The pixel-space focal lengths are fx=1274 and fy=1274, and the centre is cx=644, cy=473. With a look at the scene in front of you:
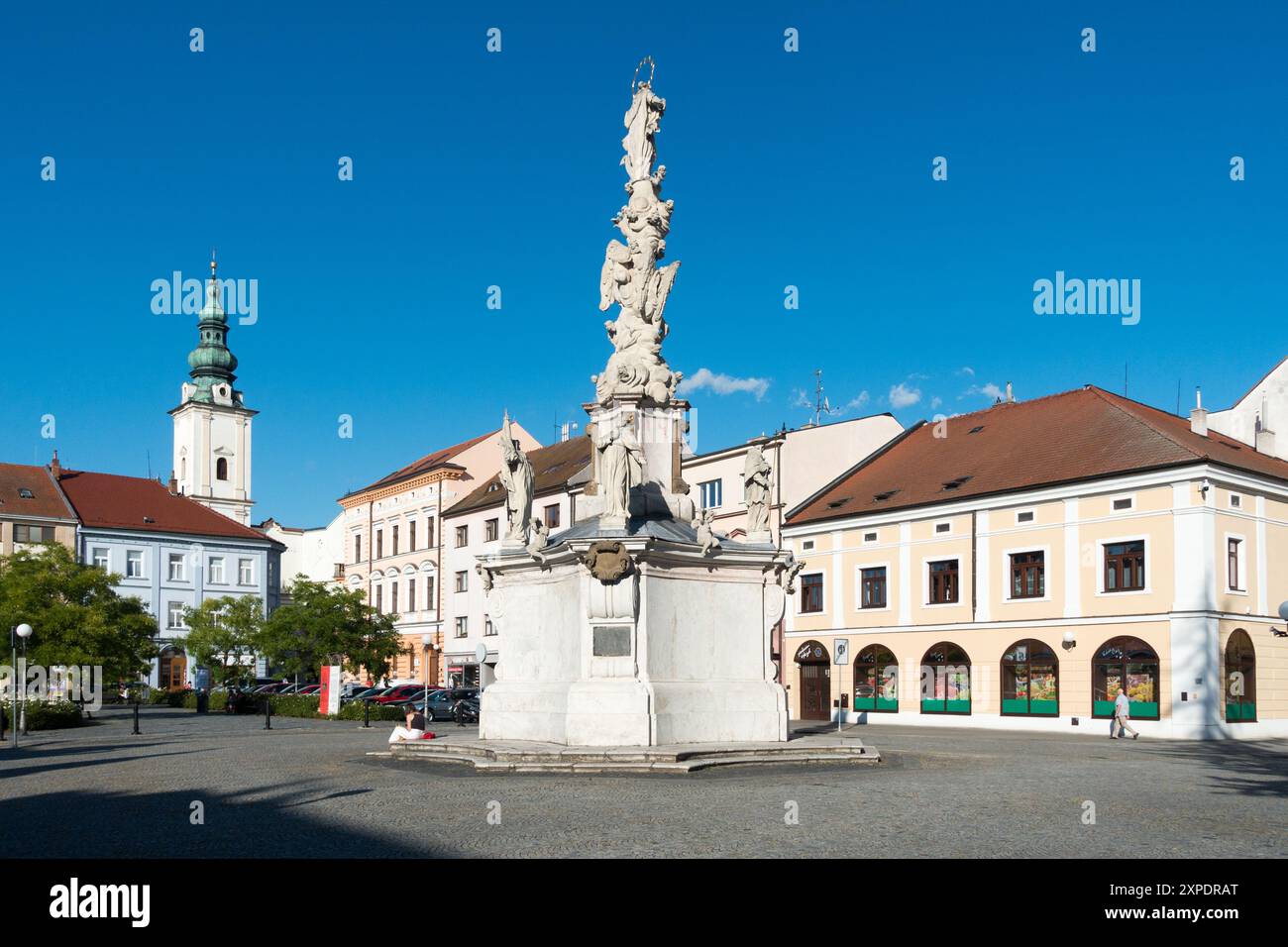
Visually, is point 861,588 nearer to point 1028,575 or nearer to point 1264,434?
point 1028,575

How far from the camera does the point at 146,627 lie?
153 feet

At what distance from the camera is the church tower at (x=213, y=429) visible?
109 m

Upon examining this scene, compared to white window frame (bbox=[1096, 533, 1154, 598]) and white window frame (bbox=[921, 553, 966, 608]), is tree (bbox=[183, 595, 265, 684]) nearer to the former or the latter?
white window frame (bbox=[921, 553, 966, 608])

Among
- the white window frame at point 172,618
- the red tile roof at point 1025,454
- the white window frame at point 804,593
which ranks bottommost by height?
the white window frame at point 172,618

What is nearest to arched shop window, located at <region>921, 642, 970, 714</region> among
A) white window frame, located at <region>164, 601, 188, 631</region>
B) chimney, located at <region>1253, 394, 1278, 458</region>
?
chimney, located at <region>1253, 394, 1278, 458</region>

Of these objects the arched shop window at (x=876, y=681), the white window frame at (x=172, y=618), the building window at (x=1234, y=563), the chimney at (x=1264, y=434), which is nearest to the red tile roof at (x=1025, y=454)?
the chimney at (x=1264, y=434)

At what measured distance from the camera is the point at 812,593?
48594mm

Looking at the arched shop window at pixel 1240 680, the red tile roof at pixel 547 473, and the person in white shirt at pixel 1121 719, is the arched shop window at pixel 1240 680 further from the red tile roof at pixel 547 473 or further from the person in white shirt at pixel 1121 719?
the red tile roof at pixel 547 473

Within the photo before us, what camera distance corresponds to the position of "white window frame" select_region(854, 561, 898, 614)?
148ft

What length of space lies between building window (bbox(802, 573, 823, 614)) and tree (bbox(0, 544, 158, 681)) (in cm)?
2436

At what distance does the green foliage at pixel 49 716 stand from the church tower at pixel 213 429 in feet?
229
